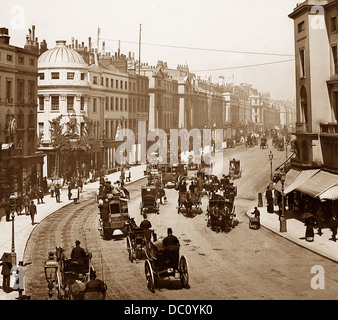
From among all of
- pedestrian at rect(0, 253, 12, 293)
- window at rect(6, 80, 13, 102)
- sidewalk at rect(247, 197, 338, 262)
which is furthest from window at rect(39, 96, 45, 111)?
pedestrian at rect(0, 253, 12, 293)

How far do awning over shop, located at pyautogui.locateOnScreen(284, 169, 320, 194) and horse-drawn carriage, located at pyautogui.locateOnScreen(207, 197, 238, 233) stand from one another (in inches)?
204

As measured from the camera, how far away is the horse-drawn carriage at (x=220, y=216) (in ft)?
84.6

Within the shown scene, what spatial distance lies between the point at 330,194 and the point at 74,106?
34.6 metres

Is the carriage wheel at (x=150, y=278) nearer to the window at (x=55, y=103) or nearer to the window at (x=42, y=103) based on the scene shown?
the window at (x=55, y=103)

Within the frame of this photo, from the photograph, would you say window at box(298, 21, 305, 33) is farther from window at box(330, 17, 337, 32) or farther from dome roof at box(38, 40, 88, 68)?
dome roof at box(38, 40, 88, 68)

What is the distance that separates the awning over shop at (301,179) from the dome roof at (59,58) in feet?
102

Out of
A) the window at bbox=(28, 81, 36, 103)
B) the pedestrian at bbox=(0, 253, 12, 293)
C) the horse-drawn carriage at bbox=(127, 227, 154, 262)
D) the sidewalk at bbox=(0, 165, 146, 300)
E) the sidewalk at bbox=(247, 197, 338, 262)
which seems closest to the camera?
the pedestrian at bbox=(0, 253, 12, 293)

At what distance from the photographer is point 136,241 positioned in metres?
20.2

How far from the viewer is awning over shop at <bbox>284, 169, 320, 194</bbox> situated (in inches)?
1173

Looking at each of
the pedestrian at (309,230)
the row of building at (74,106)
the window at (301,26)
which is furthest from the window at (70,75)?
the pedestrian at (309,230)

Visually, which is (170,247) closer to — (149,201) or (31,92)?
(149,201)

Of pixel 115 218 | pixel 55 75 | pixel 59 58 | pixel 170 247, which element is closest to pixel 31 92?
pixel 55 75
